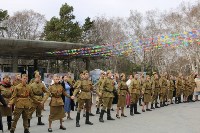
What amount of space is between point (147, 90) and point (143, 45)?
8293mm

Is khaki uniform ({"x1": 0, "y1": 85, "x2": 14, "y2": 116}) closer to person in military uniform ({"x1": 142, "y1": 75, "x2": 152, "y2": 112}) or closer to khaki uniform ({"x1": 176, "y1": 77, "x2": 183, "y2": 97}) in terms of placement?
person in military uniform ({"x1": 142, "y1": 75, "x2": 152, "y2": 112})

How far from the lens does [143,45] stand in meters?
23.4

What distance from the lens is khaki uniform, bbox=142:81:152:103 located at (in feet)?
50.6

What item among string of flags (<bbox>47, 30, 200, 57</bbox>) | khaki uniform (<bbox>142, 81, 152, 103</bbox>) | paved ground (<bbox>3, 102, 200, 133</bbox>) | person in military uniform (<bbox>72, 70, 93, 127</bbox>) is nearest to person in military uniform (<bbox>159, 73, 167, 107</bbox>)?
khaki uniform (<bbox>142, 81, 152, 103</bbox>)

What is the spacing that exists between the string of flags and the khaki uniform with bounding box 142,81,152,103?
5.46 meters

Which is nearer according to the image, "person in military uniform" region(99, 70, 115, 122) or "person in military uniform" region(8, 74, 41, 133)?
"person in military uniform" region(8, 74, 41, 133)

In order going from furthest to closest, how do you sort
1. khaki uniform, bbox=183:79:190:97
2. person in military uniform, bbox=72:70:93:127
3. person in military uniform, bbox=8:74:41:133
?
khaki uniform, bbox=183:79:190:97 → person in military uniform, bbox=72:70:93:127 → person in military uniform, bbox=8:74:41:133

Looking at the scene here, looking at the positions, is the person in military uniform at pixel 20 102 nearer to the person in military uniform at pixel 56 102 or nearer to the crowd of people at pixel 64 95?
the crowd of people at pixel 64 95

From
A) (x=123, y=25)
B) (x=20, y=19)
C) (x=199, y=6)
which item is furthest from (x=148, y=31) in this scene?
(x=20, y=19)

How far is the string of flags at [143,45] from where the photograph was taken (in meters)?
21.0

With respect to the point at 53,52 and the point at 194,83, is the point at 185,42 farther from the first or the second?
the point at 53,52

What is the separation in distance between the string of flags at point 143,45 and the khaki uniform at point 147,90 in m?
5.46

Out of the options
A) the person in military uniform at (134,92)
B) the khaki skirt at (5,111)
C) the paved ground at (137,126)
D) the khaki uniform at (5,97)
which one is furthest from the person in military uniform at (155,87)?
the khaki skirt at (5,111)

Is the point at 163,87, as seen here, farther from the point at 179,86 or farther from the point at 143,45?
the point at 143,45
